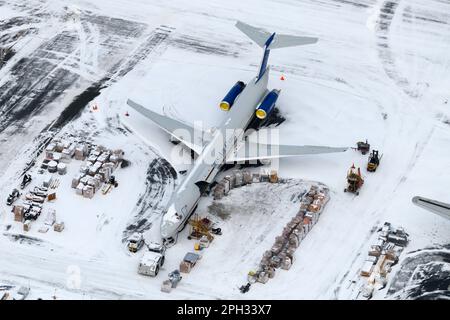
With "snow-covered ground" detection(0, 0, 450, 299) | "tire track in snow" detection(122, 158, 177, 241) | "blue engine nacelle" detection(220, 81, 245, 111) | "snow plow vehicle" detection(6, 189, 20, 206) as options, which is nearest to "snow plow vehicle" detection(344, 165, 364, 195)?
"snow-covered ground" detection(0, 0, 450, 299)

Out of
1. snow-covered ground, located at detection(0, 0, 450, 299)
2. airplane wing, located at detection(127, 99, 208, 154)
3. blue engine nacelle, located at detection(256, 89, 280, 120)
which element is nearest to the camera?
snow-covered ground, located at detection(0, 0, 450, 299)

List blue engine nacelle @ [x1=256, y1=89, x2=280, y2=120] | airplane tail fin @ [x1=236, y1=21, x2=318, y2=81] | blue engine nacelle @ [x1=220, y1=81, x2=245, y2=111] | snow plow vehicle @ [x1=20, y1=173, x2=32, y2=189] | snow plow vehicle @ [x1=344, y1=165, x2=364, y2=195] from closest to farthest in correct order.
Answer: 1. snow plow vehicle @ [x1=20, y1=173, x2=32, y2=189]
2. snow plow vehicle @ [x1=344, y1=165, x2=364, y2=195]
3. blue engine nacelle @ [x1=256, y1=89, x2=280, y2=120]
4. blue engine nacelle @ [x1=220, y1=81, x2=245, y2=111]
5. airplane tail fin @ [x1=236, y1=21, x2=318, y2=81]

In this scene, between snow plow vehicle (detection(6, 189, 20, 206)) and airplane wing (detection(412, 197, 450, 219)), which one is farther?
snow plow vehicle (detection(6, 189, 20, 206))

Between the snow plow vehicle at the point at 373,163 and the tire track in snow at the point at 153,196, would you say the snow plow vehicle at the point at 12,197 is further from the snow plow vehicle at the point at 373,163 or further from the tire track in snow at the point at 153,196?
the snow plow vehicle at the point at 373,163

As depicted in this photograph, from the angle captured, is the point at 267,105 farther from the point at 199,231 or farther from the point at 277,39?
the point at 199,231

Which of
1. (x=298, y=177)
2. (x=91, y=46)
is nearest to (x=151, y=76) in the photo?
(x=91, y=46)

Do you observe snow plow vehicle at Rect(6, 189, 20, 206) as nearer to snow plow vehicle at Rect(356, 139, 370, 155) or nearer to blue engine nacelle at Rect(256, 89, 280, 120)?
blue engine nacelle at Rect(256, 89, 280, 120)

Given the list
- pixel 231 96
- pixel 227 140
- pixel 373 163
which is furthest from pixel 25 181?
pixel 373 163
